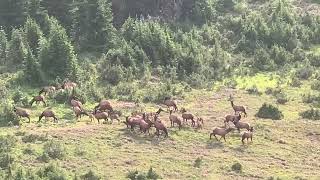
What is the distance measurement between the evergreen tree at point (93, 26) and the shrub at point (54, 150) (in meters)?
19.4

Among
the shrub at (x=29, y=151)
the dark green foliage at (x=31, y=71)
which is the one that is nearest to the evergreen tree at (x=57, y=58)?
the dark green foliage at (x=31, y=71)

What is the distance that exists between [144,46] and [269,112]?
13.4 meters

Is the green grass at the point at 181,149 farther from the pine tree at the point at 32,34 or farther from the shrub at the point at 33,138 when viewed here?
the pine tree at the point at 32,34

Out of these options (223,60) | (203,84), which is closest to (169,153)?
(203,84)

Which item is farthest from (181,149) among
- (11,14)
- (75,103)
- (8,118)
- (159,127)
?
(11,14)

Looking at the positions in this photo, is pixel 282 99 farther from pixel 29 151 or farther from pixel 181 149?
pixel 29 151

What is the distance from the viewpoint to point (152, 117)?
3400cm

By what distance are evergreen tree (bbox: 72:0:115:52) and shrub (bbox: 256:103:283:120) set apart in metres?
15.4

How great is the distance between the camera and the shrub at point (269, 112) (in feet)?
120

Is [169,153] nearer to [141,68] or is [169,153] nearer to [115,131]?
[115,131]

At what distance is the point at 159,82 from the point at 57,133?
12.5 metres

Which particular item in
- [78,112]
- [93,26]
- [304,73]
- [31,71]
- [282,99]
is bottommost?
[78,112]

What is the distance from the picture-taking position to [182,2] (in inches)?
2234

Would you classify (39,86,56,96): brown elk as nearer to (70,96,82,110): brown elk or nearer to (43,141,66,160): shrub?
(70,96,82,110): brown elk
